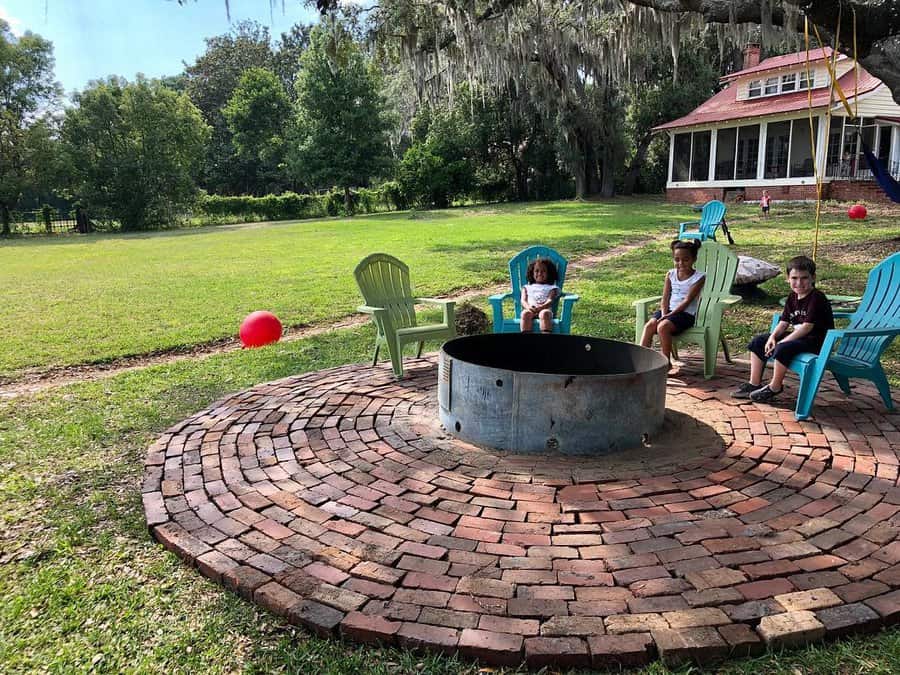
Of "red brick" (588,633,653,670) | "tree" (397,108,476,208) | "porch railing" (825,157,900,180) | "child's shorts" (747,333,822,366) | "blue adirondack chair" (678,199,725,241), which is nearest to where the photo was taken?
"red brick" (588,633,653,670)

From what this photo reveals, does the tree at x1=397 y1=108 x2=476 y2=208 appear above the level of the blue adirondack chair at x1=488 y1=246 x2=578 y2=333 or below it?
above

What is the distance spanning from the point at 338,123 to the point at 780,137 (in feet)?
64.5

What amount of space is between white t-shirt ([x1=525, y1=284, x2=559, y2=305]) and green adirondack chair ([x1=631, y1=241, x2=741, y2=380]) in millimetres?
651

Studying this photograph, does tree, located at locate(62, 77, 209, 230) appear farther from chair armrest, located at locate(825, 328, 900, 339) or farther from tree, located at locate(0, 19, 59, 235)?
chair armrest, located at locate(825, 328, 900, 339)

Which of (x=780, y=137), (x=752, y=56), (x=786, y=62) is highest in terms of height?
(x=752, y=56)

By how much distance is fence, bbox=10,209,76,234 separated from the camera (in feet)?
99.6

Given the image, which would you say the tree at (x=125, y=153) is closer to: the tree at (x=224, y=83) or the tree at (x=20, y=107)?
the tree at (x=20, y=107)

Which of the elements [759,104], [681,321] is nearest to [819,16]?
[681,321]

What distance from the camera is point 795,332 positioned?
3.93 meters

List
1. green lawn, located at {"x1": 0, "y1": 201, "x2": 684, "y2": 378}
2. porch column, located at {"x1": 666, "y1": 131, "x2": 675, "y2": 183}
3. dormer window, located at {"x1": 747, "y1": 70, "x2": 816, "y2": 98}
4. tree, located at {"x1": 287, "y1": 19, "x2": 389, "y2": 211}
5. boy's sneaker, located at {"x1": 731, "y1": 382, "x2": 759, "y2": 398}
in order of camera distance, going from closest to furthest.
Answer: boy's sneaker, located at {"x1": 731, "y1": 382, "x2": 759, "y2": 398}, green lawn, located at {"x1": 0, "y1": 201, "x2": 684, "y2": 378}, dormer window, located at {"x1": 747, "y1": 70, "x2": 816, "y2": 98}, porch column, located at {"x1": 666, "y1": 131, "x2": 675, "y2": 183}, tree, located at {"x1": 287, "y1": 19, "x2": 389, "y2": 211}

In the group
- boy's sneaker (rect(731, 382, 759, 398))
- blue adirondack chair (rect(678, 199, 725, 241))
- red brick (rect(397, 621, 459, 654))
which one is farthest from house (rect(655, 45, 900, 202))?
red brick (rect(397, 621, 459, 654))

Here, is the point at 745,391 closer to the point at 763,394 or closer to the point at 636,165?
the point at 763,394

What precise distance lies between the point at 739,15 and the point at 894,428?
7.42 meters

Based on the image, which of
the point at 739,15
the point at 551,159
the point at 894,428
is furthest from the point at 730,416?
the point at 551,159
